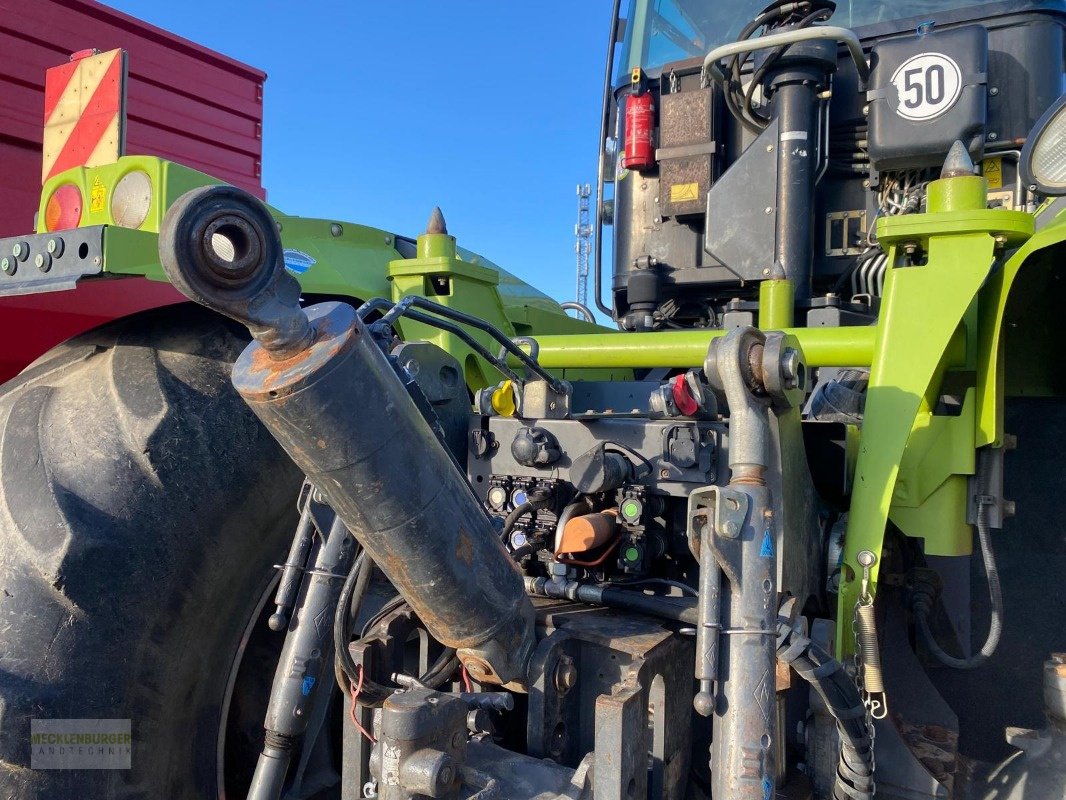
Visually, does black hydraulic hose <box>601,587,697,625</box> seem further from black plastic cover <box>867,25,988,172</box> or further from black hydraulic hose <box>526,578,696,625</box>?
black plastic cover <box>867,25,988,172</box>

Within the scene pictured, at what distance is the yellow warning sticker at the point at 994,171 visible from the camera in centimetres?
246

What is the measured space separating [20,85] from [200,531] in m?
2.56

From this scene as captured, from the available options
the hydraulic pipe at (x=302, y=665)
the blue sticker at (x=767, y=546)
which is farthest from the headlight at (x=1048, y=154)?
the hydraulic pipe at (x=302, y=665)

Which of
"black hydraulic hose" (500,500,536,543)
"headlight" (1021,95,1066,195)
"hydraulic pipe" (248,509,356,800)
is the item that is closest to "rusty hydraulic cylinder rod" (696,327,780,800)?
"black hydraulic hose" (500,500,536,543)

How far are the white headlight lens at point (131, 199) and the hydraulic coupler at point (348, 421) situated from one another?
0.81 m

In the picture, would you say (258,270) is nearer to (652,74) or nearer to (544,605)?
(544,605)

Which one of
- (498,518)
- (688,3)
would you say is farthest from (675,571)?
(688,3)

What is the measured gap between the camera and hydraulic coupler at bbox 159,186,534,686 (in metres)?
0.95

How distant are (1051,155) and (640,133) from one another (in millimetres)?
1533

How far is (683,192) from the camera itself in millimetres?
2881

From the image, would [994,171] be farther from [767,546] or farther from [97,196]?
[97,196]

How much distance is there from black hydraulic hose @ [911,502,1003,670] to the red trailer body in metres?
1.97

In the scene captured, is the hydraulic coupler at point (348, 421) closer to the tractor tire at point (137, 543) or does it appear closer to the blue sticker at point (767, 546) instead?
the blue sticker at point (767, 546)

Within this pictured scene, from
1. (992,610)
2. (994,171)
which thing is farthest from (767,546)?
(994,171)
